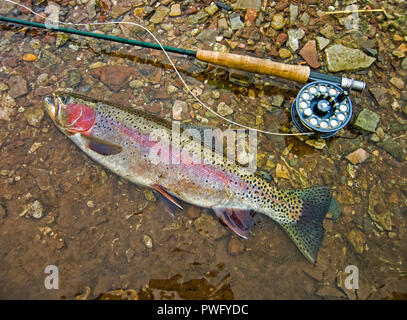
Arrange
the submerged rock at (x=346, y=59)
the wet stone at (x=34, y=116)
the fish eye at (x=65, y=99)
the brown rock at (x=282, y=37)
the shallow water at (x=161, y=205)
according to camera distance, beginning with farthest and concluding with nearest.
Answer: the brown rock at (x=282, y=37) < the submerged rock at (x=346, y=59) < the wet stone at (x=34, y=116) < the fish eye at (x=65, y=99) < the shallow water at (x=161, y=205)

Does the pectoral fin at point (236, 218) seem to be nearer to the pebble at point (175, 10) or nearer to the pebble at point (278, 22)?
the pebble at point (278, 22)

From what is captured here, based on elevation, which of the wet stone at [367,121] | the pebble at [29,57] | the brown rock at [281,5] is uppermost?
the brown rock at [281,5]

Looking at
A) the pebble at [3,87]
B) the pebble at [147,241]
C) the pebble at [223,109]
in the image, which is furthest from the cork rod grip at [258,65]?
the pebble at [3,87]

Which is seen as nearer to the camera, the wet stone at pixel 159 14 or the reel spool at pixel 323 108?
the reel spool at pixel 323 108

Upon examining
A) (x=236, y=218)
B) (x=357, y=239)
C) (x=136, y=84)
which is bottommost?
(x=357, y=239)

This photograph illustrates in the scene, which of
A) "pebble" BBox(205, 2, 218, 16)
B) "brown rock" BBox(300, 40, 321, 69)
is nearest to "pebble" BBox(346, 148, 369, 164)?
"brown rock" BBox(300, 40, 321, 69)

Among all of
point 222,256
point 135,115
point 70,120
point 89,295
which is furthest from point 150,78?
point 89,295

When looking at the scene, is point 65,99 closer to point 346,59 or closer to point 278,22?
point 278,22

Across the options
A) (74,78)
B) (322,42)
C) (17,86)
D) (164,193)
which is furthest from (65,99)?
(322,42)
